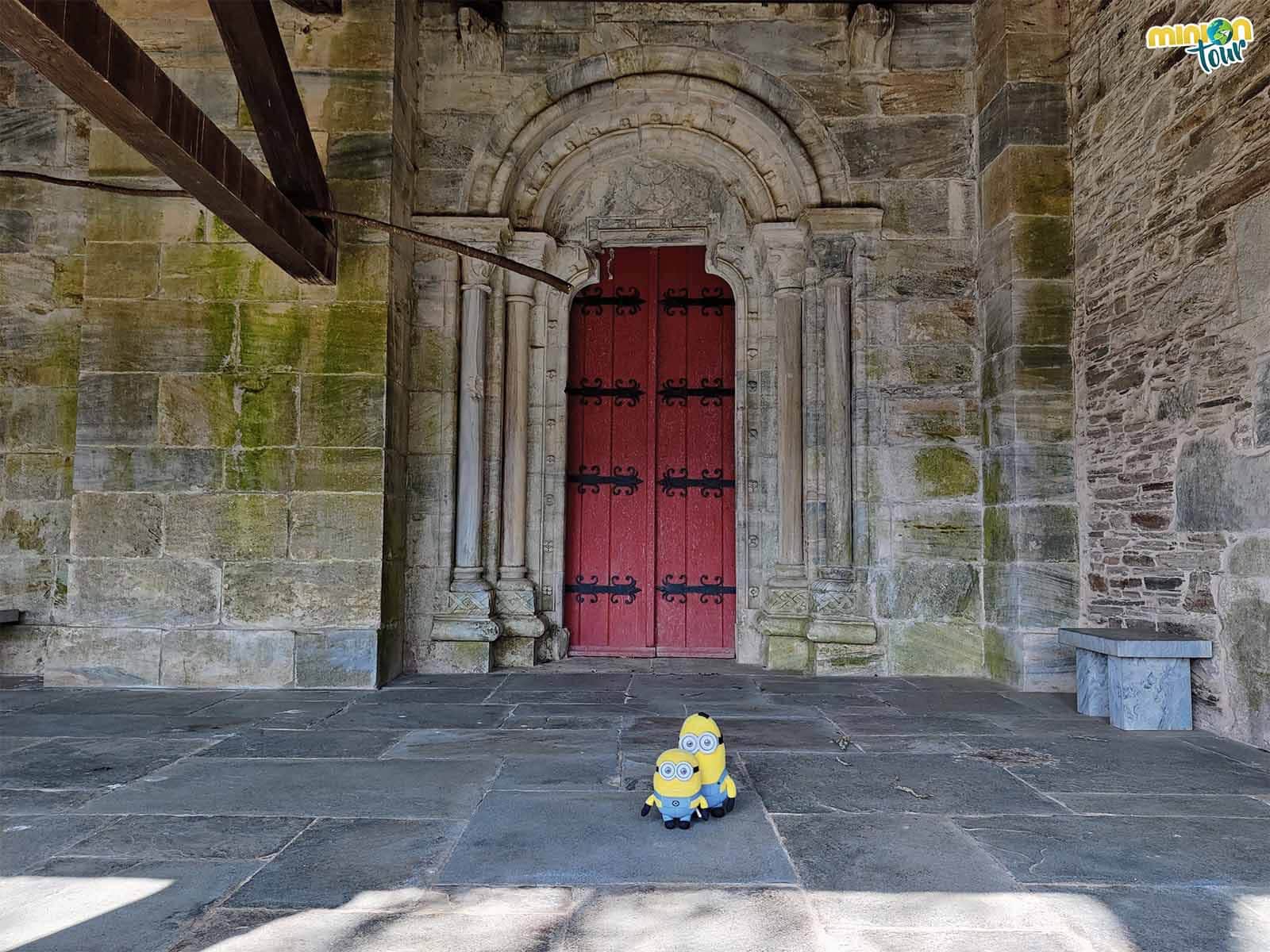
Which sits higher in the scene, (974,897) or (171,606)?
(171,606)

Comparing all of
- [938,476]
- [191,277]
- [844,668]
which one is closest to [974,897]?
[844,668]

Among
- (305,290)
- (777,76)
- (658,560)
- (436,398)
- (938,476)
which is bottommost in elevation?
(658,560)

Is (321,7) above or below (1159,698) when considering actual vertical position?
above

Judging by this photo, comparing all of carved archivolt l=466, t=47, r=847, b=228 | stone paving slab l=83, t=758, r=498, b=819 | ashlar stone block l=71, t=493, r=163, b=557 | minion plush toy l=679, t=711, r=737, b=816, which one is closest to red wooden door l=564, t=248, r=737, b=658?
carved archivolt l=466, t=47, r=847, b=228

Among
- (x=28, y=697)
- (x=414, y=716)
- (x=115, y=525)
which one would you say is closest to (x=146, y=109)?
(x=115, y=525)

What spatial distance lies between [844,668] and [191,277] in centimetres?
382

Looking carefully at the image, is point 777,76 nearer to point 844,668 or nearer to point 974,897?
point 844,668

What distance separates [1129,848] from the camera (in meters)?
1.98

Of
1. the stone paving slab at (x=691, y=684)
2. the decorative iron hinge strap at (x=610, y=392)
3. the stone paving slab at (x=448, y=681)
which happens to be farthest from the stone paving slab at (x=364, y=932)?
the decorative iron hinge strap at (x=610, y=392)

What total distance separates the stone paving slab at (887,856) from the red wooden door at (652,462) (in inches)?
112

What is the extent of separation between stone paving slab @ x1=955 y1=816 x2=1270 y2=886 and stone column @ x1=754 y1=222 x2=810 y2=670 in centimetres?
239

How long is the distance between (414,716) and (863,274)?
126 inches

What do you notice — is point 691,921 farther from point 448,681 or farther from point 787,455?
point 787,455

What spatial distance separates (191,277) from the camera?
166 inches
